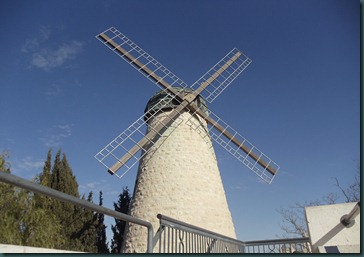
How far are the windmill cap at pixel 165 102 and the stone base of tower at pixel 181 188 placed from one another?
774 millimetres

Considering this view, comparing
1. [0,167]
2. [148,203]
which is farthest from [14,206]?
[148,203]

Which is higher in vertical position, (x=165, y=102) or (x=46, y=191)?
(x=165, y=102)

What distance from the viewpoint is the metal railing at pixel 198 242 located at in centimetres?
308

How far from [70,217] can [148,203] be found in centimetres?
452

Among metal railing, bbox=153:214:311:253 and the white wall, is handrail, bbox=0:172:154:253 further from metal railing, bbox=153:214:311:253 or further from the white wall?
the white wall

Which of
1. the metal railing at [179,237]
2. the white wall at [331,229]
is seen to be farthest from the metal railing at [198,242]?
the white wall at [331,229]

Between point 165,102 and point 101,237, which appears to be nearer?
point 165,102

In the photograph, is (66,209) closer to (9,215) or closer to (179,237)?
(9,215)

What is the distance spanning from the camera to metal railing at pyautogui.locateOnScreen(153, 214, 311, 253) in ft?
10.1

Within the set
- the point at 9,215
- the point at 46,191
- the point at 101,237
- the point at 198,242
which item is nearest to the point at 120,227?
the point at 101,237

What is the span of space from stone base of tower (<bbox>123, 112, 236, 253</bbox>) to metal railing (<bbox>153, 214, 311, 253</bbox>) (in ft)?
4.30

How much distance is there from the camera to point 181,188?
733cm

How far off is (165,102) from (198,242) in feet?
18.5

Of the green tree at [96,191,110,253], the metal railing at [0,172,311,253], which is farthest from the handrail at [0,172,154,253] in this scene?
the green tree at [96,191,110,253]
